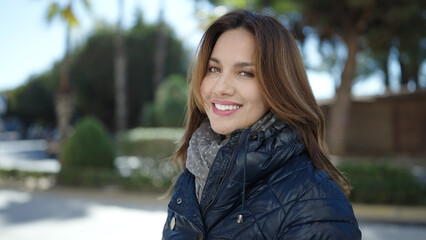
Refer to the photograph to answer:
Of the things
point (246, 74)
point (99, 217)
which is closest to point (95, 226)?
point (99, 217)

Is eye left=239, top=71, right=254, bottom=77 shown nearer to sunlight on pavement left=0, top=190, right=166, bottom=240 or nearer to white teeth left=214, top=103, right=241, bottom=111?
white teeth left=214, top=103, right=241, bottom=111

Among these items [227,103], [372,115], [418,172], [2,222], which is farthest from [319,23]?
[227,103]

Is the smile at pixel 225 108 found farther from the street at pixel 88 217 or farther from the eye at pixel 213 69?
the street at pixel 88 217

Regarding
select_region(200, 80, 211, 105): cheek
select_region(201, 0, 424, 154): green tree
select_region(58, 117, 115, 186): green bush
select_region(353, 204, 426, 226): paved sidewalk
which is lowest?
select_region(353, 204, 426, 226): paved sidewalk

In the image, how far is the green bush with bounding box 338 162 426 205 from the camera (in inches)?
332

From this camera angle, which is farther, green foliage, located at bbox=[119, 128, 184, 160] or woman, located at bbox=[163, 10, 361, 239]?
green foliage, located at bbox=[119, 128, 184, 160]

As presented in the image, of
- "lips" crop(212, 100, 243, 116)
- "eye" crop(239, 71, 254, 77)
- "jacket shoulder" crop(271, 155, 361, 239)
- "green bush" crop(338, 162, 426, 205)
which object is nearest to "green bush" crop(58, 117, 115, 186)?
"green bush" crop(338, 162, 426, 205)

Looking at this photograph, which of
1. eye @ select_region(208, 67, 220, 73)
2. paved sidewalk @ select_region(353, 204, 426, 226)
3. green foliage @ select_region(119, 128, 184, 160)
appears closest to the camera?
eye @ select_region(208, 67, 220, 73)

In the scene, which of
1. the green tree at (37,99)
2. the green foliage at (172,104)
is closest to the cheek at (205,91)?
the green foliage at (172,104)

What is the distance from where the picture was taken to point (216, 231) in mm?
1351

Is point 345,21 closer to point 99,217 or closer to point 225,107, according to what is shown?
point 99,217

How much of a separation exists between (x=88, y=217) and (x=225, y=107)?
23.6 feet

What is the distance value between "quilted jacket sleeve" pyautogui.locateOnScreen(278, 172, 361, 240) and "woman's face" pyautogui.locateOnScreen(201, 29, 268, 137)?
16.7 inches

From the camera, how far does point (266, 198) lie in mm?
1280
